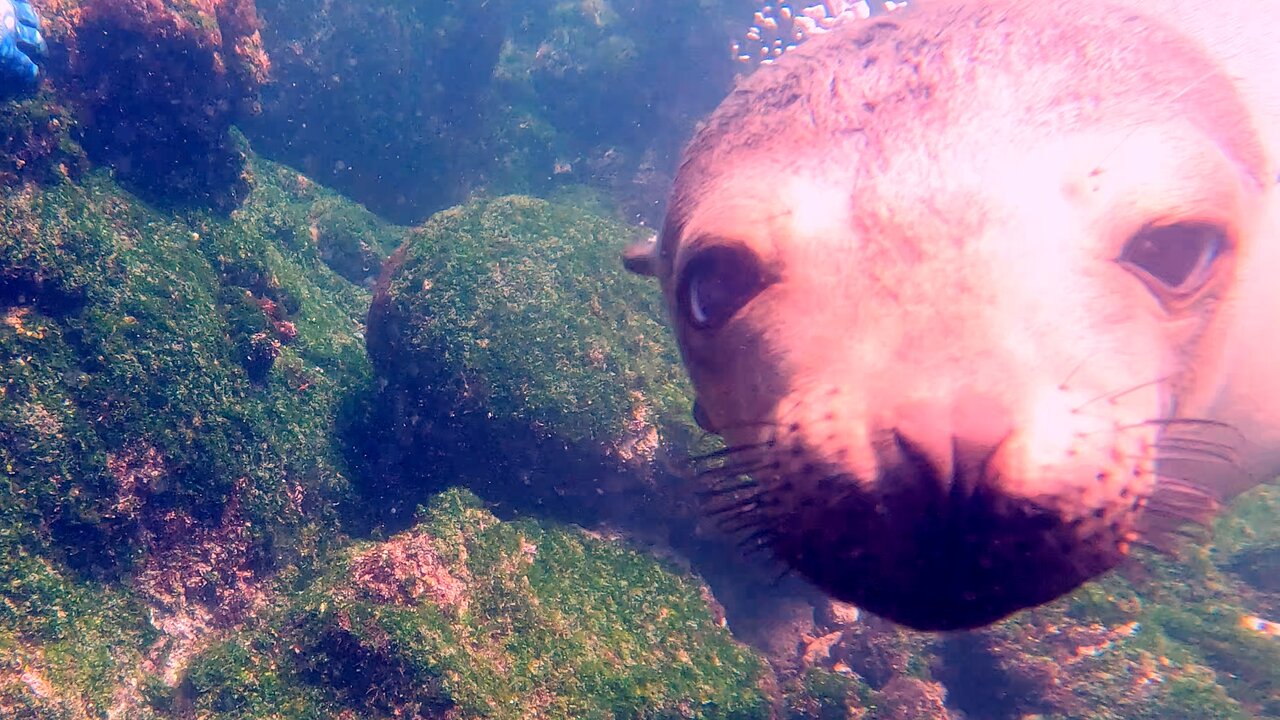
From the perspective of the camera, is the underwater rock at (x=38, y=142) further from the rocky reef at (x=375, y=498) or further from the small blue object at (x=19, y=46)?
the small blue object at (x=19, y=46)

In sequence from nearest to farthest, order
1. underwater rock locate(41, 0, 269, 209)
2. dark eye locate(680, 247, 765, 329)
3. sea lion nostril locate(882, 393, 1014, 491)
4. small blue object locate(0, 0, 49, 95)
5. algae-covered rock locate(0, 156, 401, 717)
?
1. sea lion nostril locate(882, 393, 1014, 491)
2. dark eye locate(680, 247, 765, 329)
3. algae-covered rock locate(0, 156, 401, 717)
4. small blue object locate(0, 0, 49, 95)
5. underwater rock locate(41, 0, 269, 209)

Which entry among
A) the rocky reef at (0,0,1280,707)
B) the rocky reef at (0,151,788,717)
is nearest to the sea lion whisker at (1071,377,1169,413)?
the rocky reef at (0,0,1280,707)

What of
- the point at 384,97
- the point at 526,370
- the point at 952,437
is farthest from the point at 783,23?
the point at 952,437

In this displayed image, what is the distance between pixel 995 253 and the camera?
4.55 ft

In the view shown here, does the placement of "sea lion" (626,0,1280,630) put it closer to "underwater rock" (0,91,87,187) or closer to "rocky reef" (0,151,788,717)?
"rocky reef" (0,151,788,717)

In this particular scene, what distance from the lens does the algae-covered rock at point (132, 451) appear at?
16.5 feet

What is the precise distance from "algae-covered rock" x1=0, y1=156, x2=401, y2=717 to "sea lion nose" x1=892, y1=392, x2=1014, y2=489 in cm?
621

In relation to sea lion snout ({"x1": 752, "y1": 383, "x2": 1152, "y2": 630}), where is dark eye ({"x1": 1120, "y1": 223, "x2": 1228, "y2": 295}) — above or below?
above

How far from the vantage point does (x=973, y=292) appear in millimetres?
1314

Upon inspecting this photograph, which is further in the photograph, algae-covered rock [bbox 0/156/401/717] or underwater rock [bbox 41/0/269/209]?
underwater rock [bbox 41/0/269/209]

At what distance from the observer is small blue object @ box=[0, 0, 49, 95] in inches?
250

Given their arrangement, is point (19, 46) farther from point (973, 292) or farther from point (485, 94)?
point (973, 292)

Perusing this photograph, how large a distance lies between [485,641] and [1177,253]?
17.0ft

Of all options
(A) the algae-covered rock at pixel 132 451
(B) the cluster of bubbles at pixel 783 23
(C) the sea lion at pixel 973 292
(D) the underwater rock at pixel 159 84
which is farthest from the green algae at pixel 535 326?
(B) the cluster of bubbles at pixel 783 23
